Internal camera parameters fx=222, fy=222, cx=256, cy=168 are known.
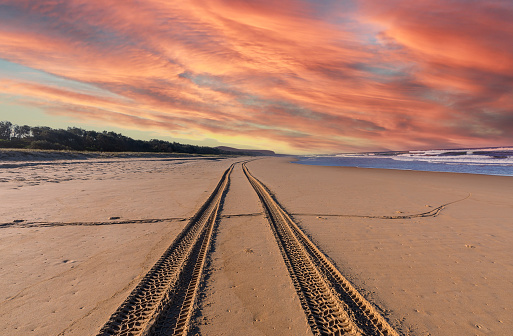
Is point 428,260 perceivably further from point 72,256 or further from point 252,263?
point 72,256

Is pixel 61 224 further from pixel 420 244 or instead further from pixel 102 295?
pixel 420 244

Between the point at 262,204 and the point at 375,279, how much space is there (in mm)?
4961

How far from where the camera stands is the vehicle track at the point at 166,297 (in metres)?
2.51

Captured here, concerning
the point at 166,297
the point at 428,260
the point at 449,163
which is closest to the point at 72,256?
the point at 166,297

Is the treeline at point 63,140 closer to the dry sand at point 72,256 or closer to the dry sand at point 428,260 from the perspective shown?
the dry sand at point 72,256

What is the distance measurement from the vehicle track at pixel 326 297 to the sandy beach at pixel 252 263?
121 mm

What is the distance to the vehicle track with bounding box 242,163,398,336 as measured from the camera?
2594 millimetres

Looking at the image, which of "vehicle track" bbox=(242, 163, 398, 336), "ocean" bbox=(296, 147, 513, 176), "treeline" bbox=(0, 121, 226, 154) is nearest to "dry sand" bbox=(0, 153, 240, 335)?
"vehicle track" bbox=(242, 163, 398, 336)

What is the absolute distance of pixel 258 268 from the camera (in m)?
3.82

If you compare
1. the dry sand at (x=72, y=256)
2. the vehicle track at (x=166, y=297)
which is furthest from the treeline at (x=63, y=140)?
the vehicle track at (x=166, y=297)

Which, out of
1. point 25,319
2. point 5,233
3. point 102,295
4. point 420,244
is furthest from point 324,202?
point 5,233

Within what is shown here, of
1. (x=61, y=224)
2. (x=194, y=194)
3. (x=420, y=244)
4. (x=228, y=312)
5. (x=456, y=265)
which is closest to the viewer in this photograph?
(x=228, y=312)

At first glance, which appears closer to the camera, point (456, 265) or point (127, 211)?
point (456, 265)

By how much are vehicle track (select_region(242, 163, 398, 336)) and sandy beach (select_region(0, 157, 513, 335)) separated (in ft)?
0.40
